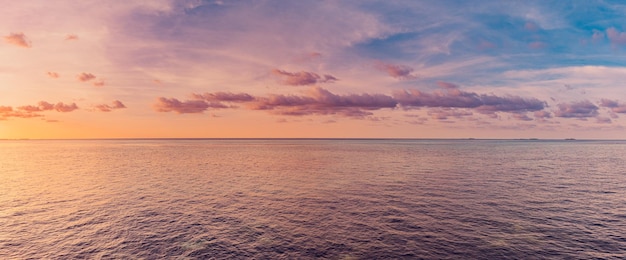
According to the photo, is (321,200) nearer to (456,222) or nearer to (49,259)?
→ (456,222)

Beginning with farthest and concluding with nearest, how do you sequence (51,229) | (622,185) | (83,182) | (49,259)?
(83,182), (622,185), (51,229), (49,259)

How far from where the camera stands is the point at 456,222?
3934 cm

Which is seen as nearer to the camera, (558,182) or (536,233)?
(536,233)

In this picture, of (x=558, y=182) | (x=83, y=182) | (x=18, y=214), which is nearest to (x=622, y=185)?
(x=558, y=182)

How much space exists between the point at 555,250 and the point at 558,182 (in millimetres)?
52368

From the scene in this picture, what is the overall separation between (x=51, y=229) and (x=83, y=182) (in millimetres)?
42781

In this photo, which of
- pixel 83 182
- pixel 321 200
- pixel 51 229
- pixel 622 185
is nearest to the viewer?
pixel 51 229

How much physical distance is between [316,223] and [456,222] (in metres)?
17.0

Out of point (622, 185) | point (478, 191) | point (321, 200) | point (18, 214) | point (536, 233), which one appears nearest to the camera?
point (536, 233)

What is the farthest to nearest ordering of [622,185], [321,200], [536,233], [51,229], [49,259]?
[622,185] < [321,200] < [51,229] < [536,233] < [49,259]

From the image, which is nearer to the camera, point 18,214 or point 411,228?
point 411,228

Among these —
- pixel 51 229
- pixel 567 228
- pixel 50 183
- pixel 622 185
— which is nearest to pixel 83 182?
pixel 50 183

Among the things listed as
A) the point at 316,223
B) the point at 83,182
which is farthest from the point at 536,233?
the point at 83,182

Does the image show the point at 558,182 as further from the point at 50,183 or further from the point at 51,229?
the point at 50,183
